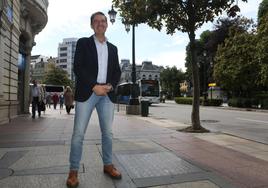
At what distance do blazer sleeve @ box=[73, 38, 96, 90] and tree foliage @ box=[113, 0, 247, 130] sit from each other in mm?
7246

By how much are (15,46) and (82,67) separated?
12162 mm

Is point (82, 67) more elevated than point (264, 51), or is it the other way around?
point (264, 51)

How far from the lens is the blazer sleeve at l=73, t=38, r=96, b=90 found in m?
4.73

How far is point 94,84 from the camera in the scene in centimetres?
477

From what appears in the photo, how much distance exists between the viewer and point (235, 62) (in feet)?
119

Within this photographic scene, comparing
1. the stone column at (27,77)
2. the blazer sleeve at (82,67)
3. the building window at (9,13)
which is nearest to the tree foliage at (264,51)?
the stone column at (27,77)

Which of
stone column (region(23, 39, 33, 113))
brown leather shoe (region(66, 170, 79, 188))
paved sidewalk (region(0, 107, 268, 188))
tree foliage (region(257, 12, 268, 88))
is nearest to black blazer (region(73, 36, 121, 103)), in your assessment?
brown leather shoe (region(66, 170, 79, 188))

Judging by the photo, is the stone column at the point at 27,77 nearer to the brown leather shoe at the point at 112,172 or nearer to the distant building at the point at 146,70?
the brown leather shoe at the point at 112,172

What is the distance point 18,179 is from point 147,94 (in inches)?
1448

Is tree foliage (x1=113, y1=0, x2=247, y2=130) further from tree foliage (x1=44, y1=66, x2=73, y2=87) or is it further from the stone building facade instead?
tree foliage (x1=44, y1=66, x2=73, y2=87)

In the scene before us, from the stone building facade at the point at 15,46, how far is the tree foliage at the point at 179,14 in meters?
4.43

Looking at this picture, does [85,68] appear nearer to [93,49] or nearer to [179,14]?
[93,49]

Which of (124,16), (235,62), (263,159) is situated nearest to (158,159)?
(263,159)

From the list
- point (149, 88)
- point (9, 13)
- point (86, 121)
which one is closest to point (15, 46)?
point (9, 13)
